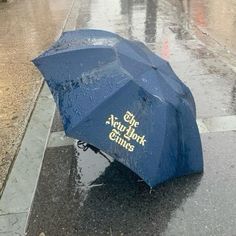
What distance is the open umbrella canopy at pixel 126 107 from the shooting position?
3.37m

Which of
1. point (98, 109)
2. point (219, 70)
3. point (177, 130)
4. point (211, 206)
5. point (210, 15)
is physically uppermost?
point (98, 109)

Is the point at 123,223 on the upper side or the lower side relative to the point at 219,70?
upper

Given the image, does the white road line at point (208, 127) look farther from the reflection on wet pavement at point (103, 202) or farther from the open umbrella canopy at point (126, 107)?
the open umbrella canopy at point (126, 107)

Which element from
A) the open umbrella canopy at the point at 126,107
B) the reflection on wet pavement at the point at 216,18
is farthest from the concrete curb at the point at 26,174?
the reflection on wet pavement at the point at 216,18

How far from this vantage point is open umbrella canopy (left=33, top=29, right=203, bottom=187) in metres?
3.37

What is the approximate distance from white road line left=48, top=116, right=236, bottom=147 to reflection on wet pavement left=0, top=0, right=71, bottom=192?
453 millimetres

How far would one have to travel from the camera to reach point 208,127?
514 centimetres

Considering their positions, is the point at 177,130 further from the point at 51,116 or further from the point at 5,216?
the point at 51,116

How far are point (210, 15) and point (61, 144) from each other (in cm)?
877

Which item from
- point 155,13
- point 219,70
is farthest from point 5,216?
point 155,13

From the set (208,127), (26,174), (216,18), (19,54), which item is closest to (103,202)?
(26,174)

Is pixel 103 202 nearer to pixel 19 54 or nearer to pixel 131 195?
pixel 131 195

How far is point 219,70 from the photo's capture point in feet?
23.6

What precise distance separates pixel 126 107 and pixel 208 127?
6.67 feet
